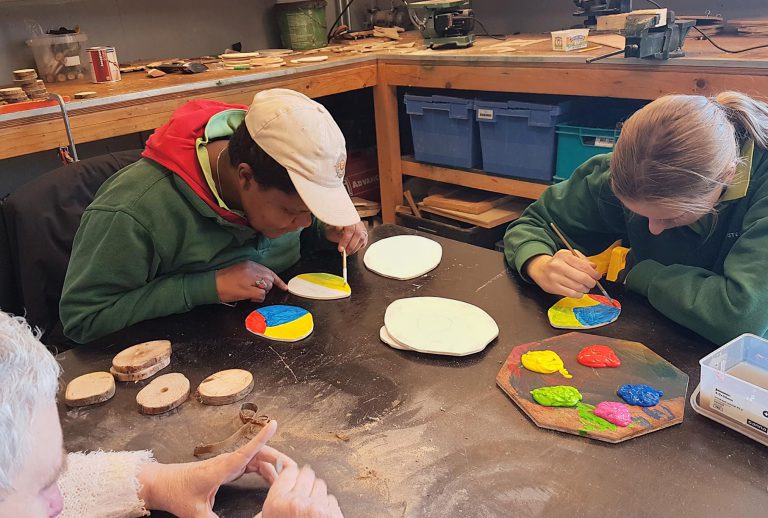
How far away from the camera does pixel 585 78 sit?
6.79 ft

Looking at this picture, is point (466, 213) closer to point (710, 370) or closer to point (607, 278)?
point (607, 278)

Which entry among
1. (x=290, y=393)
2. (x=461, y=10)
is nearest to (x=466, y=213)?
(x=461, y=10)

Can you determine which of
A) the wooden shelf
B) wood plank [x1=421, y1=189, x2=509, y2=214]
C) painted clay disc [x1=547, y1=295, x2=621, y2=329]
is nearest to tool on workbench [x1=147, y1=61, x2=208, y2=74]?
the wooden shelf

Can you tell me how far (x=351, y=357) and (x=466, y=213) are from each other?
1.78 metres

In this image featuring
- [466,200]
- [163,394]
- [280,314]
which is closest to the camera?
[163,394]

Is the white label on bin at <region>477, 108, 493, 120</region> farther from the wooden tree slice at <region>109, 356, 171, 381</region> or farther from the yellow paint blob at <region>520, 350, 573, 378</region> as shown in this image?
the wooden tree slice at <region>109, 356, 171, 381</region>

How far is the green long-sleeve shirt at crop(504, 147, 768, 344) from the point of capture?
41.1 inches

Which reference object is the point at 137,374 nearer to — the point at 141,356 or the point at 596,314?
the point at 141,356

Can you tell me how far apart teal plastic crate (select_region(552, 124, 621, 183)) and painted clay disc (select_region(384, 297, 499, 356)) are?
1279 millimetres

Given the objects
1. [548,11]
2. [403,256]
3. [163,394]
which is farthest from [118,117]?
[548,11]

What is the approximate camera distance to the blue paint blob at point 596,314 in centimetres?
112

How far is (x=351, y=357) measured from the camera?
1.06m

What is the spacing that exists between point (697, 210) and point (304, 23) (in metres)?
2.48

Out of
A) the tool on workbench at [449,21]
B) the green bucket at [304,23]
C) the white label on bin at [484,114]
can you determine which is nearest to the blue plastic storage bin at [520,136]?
the white label on bin at [484,114]
